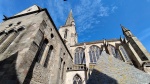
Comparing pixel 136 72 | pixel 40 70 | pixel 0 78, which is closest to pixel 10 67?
pixel 0 78

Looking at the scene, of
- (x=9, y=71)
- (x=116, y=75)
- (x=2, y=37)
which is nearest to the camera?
(x=116, y=75)

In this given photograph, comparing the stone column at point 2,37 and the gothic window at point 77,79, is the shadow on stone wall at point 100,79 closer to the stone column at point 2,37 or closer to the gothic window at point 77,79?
the stone column at point 2,37

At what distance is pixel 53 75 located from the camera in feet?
30.1

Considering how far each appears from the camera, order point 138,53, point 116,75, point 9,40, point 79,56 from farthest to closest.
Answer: point 79,56, point 138,53, point 9,40, point 116,75

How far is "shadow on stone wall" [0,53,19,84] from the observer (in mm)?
4600

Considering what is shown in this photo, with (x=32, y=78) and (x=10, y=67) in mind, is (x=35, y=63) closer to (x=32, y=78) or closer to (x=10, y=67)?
(x=32, y=78)

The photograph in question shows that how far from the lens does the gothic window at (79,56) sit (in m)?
18.7

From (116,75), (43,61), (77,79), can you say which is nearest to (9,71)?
(43,61)

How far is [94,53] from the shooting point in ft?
63.3

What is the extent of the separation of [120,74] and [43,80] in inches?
210

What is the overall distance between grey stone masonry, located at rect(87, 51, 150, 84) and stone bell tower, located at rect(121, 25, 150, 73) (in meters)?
8.28

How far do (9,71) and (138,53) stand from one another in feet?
48.2

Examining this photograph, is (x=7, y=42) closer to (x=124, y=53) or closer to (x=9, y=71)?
(x=9, y=71)

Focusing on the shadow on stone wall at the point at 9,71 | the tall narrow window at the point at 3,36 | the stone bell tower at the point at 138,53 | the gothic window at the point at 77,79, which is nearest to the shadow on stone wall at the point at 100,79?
the shadow on stone wall at the point at 9,71
